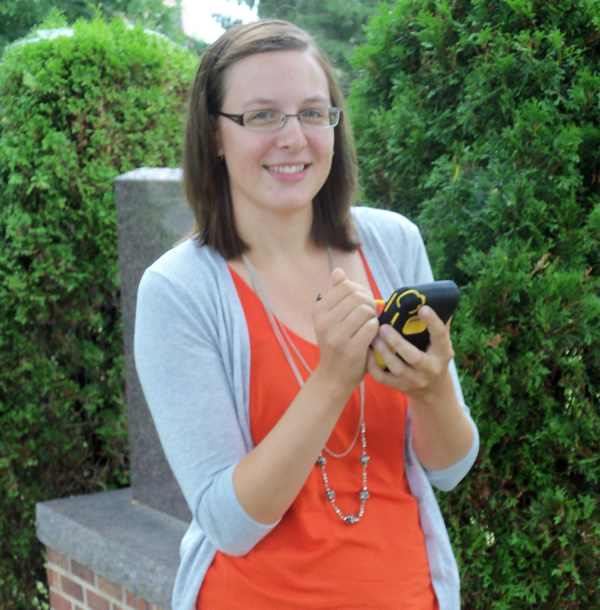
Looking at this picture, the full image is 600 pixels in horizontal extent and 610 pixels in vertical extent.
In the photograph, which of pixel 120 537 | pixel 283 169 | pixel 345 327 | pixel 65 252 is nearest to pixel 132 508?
pixel 120 537

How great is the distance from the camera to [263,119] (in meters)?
1.70

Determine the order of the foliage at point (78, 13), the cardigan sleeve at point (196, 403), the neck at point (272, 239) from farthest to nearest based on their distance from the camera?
the foliage at point (78, 13) < the neck at point (272, 239) < the cardigan sleeve at point (196, 403)

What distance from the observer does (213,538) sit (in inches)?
63.4

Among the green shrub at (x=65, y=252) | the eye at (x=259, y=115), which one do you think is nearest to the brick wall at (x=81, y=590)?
the green shrub at (x=65, y=252)

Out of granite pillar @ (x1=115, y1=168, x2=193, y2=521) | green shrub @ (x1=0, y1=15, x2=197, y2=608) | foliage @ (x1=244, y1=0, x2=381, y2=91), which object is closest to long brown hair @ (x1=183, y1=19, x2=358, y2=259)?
granite pillar @ (x1=115, y1=168, x2=193, y2=521)

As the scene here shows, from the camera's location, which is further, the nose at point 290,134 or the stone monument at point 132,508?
the stone monument at point 132,508

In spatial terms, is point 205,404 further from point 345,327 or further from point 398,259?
point 398,259

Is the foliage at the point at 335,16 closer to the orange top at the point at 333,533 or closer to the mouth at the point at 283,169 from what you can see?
the mouth at the point at 283,169

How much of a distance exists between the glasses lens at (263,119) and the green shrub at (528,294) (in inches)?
35.4

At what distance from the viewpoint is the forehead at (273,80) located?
1.69 metres

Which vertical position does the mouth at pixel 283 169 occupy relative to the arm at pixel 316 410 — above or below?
above

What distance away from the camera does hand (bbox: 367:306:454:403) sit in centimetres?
142

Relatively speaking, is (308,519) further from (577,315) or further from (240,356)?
(577,315)

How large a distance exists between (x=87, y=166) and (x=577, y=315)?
2.71 m
